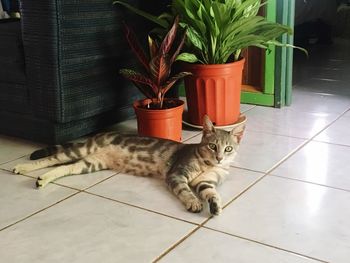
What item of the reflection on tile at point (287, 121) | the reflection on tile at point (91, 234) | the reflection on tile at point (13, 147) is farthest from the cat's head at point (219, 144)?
the reflection on tile at point (13, 147)

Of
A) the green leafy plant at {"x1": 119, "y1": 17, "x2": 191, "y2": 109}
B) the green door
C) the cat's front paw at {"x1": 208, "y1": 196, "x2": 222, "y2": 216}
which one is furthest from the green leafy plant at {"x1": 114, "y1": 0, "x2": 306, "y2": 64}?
the cat's front paw at {"x1": 208, "y1": 196, "x2": 222, "y2": 216}

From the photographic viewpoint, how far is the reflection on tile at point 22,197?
62.1 inches

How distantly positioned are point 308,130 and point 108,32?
41.2 inches

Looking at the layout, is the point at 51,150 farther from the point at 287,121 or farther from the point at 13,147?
the point at 287,121

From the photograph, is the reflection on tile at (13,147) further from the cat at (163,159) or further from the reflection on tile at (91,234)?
the reflection on tile at (91,234)

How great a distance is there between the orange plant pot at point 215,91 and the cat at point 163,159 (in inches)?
21.3

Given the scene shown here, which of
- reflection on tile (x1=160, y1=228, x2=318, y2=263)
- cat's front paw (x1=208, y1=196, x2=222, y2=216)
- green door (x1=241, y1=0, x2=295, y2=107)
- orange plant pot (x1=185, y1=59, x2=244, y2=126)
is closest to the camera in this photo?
reflection on tile (x1=160, y1=228, x2=318, y2=263)

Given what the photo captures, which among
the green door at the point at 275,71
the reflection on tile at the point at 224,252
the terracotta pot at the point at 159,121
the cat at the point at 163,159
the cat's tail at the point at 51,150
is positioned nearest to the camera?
the reflection on tile at the point at 224,252

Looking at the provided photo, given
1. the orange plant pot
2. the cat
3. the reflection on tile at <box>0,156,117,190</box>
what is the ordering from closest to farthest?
the cat
the reflection on tile at <box>0,156,117,190</box>
the orange plant pot

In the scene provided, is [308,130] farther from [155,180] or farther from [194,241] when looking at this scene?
[194,241]

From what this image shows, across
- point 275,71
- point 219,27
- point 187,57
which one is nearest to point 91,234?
point 187,57

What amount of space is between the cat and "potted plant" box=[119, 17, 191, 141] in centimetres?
21

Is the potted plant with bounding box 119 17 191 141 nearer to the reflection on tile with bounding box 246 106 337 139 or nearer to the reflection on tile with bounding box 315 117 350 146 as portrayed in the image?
the reflection on tile with bounding box 246 106 337 139

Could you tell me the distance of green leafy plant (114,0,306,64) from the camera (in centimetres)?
220
